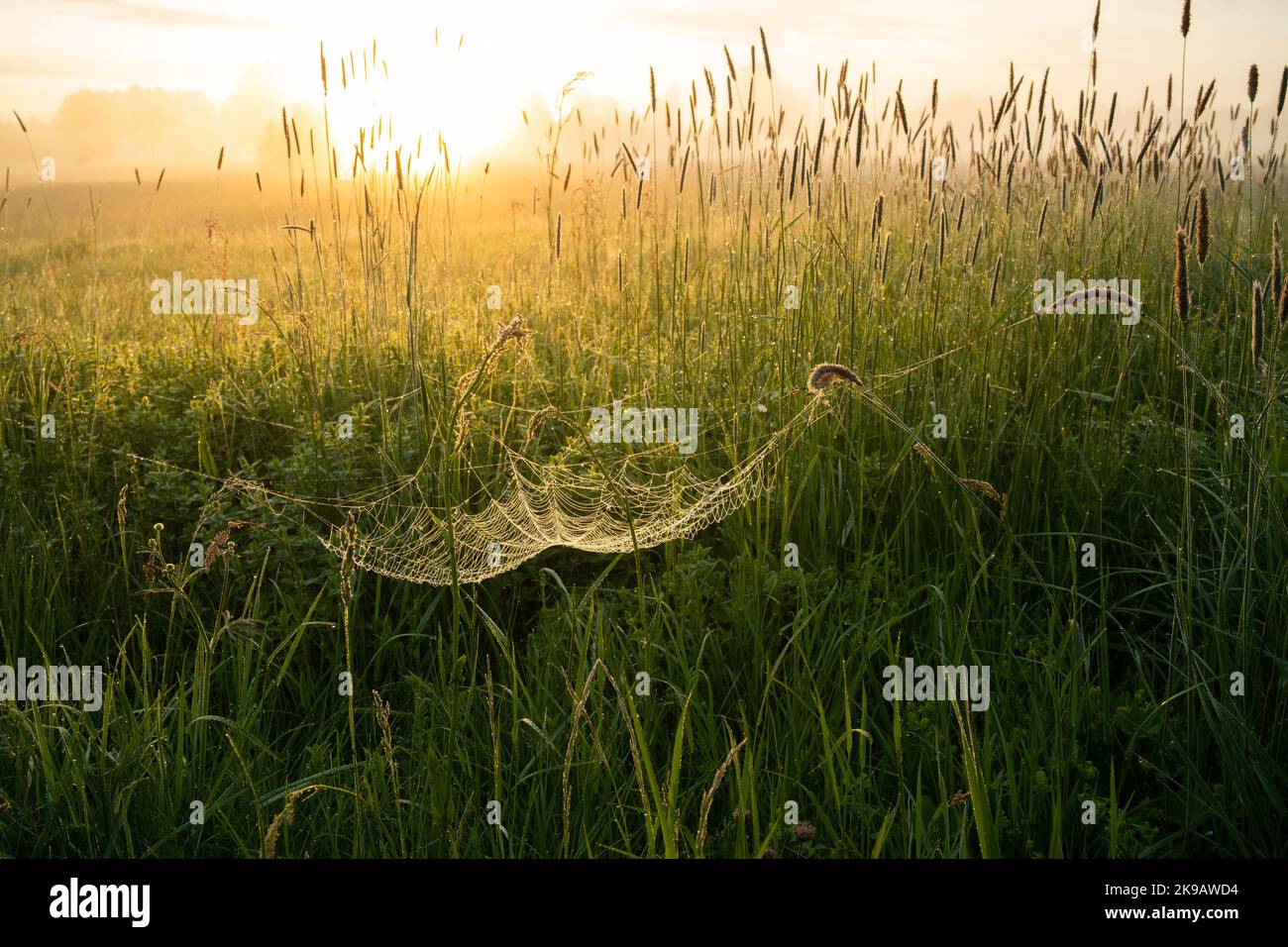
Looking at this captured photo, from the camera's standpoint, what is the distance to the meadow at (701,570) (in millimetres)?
2162

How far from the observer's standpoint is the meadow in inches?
85.1

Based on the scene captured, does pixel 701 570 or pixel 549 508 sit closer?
pixel 701 570

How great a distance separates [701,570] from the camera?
3.00m

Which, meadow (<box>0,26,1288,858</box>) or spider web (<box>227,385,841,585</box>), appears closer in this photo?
meadow (<box>0,26,1288,858</box>)

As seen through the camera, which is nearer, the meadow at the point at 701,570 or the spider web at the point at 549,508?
the meadow at the point at 701,570
